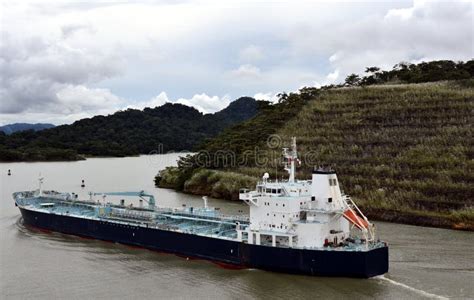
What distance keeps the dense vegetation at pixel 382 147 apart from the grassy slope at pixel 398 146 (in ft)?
0.24

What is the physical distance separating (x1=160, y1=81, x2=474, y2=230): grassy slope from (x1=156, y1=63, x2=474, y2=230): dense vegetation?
7cm

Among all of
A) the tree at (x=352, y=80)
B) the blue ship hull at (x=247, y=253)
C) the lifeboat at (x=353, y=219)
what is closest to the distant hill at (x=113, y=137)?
the tree at (x=352, y=80)

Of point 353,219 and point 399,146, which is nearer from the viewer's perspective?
point 353,219

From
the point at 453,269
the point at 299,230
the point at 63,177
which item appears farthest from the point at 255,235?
the point at 63,177

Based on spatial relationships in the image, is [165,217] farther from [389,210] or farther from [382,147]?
[382,147]

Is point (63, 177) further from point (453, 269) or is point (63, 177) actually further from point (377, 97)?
point (453, 269)

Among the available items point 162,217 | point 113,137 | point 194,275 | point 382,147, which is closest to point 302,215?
point 194,275

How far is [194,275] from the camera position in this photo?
84.7ft

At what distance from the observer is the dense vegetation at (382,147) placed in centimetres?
4075

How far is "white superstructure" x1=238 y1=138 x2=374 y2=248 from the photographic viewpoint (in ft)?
81.5

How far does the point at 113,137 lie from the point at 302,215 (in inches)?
5289

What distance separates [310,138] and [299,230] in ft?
110

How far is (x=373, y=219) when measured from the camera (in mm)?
40344

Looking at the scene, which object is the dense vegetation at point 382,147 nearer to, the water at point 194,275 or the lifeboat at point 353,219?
the water at point 194,275
